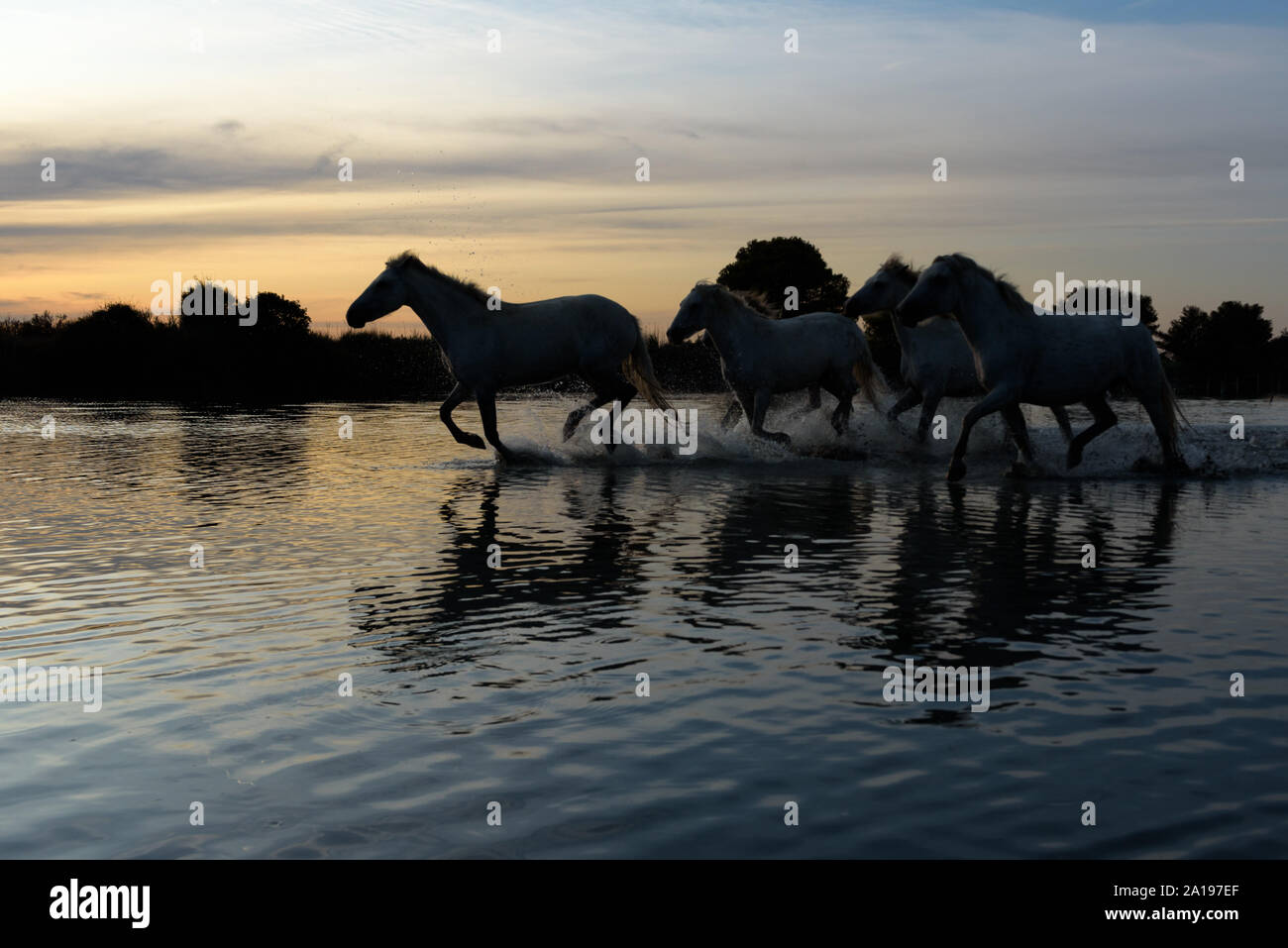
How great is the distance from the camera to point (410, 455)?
57.4 feet

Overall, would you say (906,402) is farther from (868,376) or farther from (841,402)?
(868,376)

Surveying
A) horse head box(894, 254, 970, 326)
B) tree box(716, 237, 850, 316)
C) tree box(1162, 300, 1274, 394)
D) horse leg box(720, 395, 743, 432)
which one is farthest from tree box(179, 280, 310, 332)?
tree box(1162, 300, 1274, 394)

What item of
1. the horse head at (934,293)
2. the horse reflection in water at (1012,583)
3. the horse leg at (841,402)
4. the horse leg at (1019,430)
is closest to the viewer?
the horse reflection in water at (1012,583)

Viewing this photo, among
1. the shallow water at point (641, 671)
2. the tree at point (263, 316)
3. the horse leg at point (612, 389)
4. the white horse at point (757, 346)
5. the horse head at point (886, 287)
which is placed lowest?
the shallow water at point (641, 671)

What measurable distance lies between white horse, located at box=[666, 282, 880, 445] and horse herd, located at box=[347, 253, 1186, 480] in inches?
0.7

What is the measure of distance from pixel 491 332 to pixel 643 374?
245cm

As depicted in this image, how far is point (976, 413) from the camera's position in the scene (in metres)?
13.5

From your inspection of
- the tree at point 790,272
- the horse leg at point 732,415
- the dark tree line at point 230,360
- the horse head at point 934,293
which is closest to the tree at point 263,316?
the dark tree line at point 230,360

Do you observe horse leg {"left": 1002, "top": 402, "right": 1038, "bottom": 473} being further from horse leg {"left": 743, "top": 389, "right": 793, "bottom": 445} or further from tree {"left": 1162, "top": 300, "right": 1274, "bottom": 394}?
tree {"left": 1162, "top": 300, "right": 1274, "bottom": 394}

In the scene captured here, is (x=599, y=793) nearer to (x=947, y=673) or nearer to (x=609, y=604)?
(x=947, y=673)

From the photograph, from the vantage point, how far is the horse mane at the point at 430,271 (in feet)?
50.2

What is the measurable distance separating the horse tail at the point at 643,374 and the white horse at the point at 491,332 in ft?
2.11

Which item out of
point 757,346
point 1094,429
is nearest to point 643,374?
point 757,346

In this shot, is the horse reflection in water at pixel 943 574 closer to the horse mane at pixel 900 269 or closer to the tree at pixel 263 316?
the horse mane at pixel 900 269
